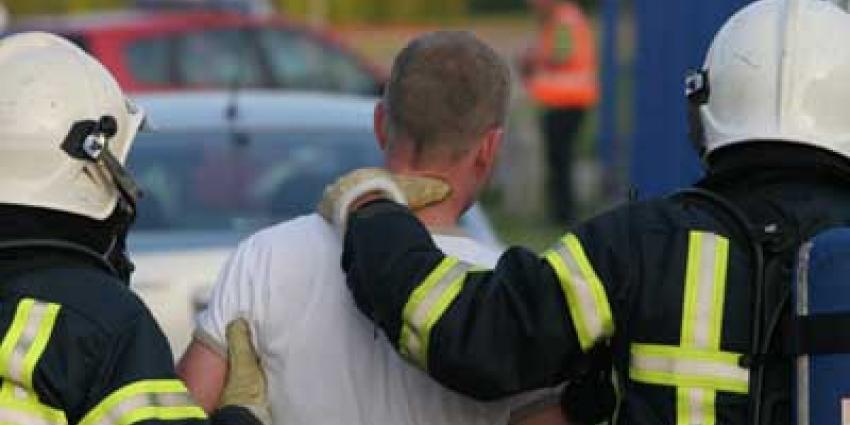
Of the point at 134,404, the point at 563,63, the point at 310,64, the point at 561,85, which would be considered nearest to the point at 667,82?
the point at 134,404

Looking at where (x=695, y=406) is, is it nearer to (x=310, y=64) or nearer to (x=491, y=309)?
(x=491, y=309)

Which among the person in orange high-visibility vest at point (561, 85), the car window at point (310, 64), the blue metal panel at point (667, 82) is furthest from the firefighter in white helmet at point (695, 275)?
the person in orange high-visibility vest at point (561, 85)

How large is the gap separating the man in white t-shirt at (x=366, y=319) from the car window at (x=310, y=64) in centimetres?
1175

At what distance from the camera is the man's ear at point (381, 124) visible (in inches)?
141

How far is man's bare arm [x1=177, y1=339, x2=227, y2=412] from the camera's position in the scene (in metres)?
3.49

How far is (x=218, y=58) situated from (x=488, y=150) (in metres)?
11.7

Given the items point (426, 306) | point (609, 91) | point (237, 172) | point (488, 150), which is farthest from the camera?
point (609, 91)

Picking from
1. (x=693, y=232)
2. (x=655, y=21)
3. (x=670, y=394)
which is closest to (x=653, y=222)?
(x=693, y=232)

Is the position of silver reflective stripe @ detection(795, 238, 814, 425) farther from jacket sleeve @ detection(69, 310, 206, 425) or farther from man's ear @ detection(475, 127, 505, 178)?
jacket sleeve @ detection(69, 310, 206, 425)

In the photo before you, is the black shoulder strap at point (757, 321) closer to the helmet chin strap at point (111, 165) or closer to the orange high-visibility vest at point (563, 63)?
the helmet chin strap at point (111, 165)

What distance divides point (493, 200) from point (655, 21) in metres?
10.8

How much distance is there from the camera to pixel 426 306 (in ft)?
10.6

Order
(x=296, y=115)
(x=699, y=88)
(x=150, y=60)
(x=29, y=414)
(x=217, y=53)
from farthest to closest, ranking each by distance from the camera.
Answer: (x=217, y=53) < (x=150, y=60) < (x=296, y=115) < (x=699, y=88) < (x=29, y=414)

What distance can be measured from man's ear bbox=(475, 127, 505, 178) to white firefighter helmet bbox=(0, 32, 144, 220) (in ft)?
2.01
